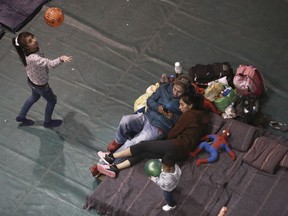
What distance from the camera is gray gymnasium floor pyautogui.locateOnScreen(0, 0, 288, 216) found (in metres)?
4.97

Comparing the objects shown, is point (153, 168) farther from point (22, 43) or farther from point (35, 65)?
point (22, 43)

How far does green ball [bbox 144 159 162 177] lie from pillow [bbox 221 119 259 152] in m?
0.81

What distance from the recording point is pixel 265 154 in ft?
15.5

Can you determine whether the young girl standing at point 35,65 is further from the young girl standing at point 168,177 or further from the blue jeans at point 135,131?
the young girl standing at point 168,177

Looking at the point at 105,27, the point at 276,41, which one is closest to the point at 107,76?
the point at 105,27

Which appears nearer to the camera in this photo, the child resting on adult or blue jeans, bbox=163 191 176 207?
blue jeans, bbox=163 191 176 207

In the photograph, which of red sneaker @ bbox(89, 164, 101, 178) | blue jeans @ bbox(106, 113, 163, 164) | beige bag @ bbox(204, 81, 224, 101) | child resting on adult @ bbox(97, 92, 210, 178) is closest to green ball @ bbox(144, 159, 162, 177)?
child resting on adult @ bbox(97, 92, 210, 178)

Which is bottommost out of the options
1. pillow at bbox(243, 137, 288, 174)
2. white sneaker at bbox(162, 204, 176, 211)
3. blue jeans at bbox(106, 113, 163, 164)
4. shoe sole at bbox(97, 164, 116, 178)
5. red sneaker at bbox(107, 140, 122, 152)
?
shoe sole at bbox(97, 164, 116, 178)

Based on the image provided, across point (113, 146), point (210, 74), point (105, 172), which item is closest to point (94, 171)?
point (105, 172)

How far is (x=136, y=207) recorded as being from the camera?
4559 mm

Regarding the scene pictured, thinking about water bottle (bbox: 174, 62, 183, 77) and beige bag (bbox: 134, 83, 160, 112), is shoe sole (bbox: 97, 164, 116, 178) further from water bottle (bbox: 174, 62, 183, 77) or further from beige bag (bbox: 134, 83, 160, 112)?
water bottle (bbox: 174, 62, 183, 77)

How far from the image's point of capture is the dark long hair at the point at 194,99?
472 centimetres

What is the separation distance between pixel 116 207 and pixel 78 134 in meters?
0.94

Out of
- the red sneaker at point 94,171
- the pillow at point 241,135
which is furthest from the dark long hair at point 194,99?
the red sneaker at point 94,171
